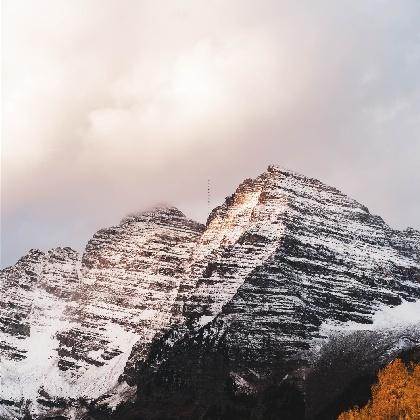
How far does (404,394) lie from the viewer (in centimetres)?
19550

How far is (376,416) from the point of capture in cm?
19350

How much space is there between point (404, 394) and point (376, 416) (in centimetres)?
1001
